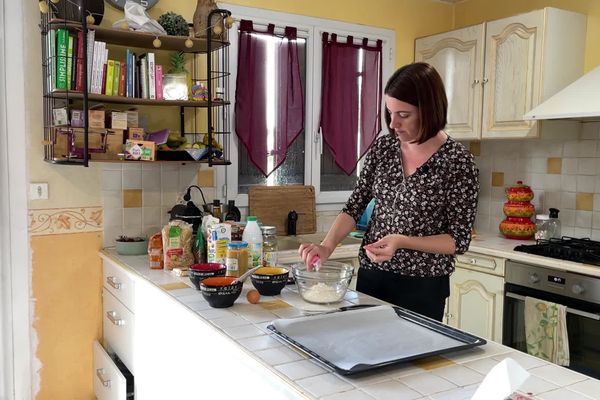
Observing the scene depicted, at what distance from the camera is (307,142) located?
10.9 feet

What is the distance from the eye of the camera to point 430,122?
173 cm

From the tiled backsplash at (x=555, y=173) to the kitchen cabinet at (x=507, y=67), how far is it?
0.21m

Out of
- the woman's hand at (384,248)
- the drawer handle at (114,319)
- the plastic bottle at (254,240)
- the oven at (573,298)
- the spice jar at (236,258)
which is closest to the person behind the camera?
the woman's hand at (384,248)

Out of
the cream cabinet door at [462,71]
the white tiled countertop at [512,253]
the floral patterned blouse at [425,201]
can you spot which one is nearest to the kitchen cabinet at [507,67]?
the cream cabinet door at [462,71]

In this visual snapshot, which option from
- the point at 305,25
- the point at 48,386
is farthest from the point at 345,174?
the point at 48,386

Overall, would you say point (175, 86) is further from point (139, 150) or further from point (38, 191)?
point (38, 191)

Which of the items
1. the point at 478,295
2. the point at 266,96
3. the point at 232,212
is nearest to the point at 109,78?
the point at 232,212

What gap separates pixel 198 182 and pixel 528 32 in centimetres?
186

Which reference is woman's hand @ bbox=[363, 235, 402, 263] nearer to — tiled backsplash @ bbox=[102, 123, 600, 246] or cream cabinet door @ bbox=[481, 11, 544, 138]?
tiled backsplash @ bbox=[102, 123, 600, 246]

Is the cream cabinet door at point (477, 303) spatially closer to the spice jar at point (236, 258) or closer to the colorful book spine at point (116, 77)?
the spice jar at point (236, 258)

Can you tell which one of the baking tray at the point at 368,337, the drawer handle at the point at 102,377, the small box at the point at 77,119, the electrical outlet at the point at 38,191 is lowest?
the drawer handle at the point at 102,377

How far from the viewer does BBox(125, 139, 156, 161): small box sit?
242cm

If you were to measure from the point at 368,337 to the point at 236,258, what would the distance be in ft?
2.33

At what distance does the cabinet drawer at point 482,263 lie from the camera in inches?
113
